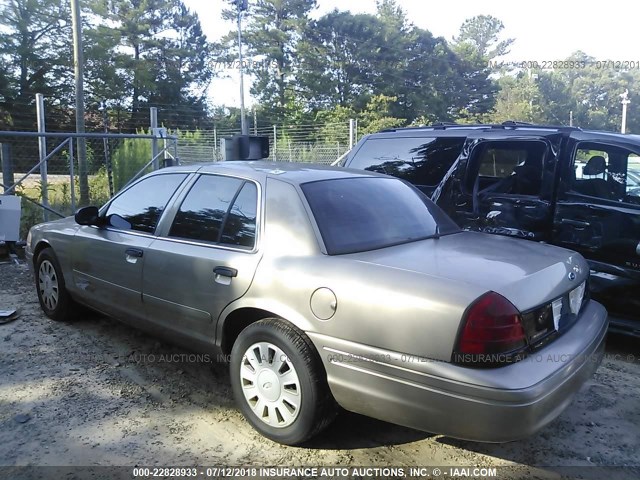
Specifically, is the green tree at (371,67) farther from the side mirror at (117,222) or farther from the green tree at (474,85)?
the side mirror at (117,222)

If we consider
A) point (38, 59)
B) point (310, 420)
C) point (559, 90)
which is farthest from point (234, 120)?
point (559, 90)

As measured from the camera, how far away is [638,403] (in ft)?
11.6

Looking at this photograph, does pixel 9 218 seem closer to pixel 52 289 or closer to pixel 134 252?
pixel 52 289

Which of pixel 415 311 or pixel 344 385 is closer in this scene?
pixel 415 311

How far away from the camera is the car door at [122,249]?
12.6 feet

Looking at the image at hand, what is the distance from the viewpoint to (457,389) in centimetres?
232

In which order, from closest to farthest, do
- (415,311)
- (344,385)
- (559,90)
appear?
(415,311), (344,385), (559,90)

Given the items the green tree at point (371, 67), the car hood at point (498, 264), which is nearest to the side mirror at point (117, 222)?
the car hood at point (498, 264)

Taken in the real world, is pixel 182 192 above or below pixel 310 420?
above

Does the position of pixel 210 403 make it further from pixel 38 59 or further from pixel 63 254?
pixel 38 59

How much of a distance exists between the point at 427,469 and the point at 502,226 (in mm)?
2843

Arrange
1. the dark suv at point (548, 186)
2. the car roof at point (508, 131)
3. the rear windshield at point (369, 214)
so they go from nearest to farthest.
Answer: the rear windshield at point (369, 214)
the dark suv at point (548, 186)
the car roof at point (508, 131)

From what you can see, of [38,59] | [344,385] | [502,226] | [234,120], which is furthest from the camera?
[234,120]

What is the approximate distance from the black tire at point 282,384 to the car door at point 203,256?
0.99 feet
